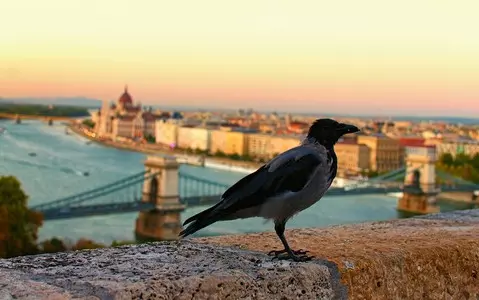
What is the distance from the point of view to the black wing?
0.90 metres

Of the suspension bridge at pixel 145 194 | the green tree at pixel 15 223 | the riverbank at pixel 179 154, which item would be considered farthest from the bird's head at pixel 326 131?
the riverbank at pixel 179 154

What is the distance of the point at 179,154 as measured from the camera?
38.8 m

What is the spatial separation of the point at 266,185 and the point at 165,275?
0.60 feet

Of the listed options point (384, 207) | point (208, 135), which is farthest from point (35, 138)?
point (384, 207)

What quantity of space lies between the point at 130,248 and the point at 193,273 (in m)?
0.15

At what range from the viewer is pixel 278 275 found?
82cm

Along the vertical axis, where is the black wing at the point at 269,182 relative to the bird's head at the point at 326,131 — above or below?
below

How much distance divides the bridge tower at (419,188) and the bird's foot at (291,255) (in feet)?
73.1

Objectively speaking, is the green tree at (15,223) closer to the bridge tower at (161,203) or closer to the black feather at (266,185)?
the bridge tower at (161,203)

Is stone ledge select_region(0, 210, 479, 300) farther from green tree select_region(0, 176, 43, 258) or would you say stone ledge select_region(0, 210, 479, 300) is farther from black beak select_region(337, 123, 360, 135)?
green tree select_region(0, 176, 43, 258)

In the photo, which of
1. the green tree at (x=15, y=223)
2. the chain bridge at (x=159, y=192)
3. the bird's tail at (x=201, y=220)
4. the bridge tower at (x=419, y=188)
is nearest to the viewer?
the bird's tail at (x=201, y=220)

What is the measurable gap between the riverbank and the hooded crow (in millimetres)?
28578

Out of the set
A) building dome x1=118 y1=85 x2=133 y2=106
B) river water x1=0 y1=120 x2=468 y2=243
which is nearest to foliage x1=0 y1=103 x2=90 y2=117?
river water x1=0 y1=120 x2=468 y2=243

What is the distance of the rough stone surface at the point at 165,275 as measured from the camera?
28.0 inches
